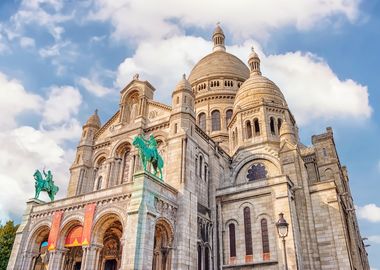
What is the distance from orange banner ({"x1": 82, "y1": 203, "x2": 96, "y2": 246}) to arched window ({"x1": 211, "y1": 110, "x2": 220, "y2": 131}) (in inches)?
976

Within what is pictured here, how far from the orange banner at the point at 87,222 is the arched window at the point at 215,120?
81.3ft

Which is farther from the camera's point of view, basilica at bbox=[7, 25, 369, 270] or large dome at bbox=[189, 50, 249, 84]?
large dome at bbox=[189, 50, 249, 84]

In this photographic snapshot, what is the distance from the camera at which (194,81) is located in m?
50.3

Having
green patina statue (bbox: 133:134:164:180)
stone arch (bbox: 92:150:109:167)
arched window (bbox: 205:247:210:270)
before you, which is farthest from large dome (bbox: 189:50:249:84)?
arched window (bbox: 205:247:210:270)

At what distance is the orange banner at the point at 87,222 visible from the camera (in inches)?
844

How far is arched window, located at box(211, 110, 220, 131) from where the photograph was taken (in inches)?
1752

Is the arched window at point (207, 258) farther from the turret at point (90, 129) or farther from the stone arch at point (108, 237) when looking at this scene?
the turret at point (90, 129)

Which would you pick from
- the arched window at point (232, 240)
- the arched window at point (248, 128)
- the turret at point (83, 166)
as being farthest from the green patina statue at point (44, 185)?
the arched window at point (248, 128)

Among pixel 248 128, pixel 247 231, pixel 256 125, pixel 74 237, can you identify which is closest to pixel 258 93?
pixel 256 125

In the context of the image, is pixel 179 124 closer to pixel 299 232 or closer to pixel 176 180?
pixel 176 180

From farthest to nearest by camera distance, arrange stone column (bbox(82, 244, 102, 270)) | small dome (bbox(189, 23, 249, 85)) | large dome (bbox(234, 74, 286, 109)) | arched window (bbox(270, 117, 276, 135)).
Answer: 1. small dome (bbox(189, 23, 249, 85))
2. large dome (bbox(234, 74, 286, 109))
3. arched window (bbox(270, 117, 276, 135))
4. stone column (bbox(82, 244, 102, 270))

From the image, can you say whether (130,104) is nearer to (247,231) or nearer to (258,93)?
(258,93)

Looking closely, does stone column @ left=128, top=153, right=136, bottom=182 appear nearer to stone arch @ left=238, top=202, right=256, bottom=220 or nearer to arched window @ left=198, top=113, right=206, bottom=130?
stone arch @ left=238, top=202, right=256, bottom=220

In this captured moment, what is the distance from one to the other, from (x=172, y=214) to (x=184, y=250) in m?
2.47
